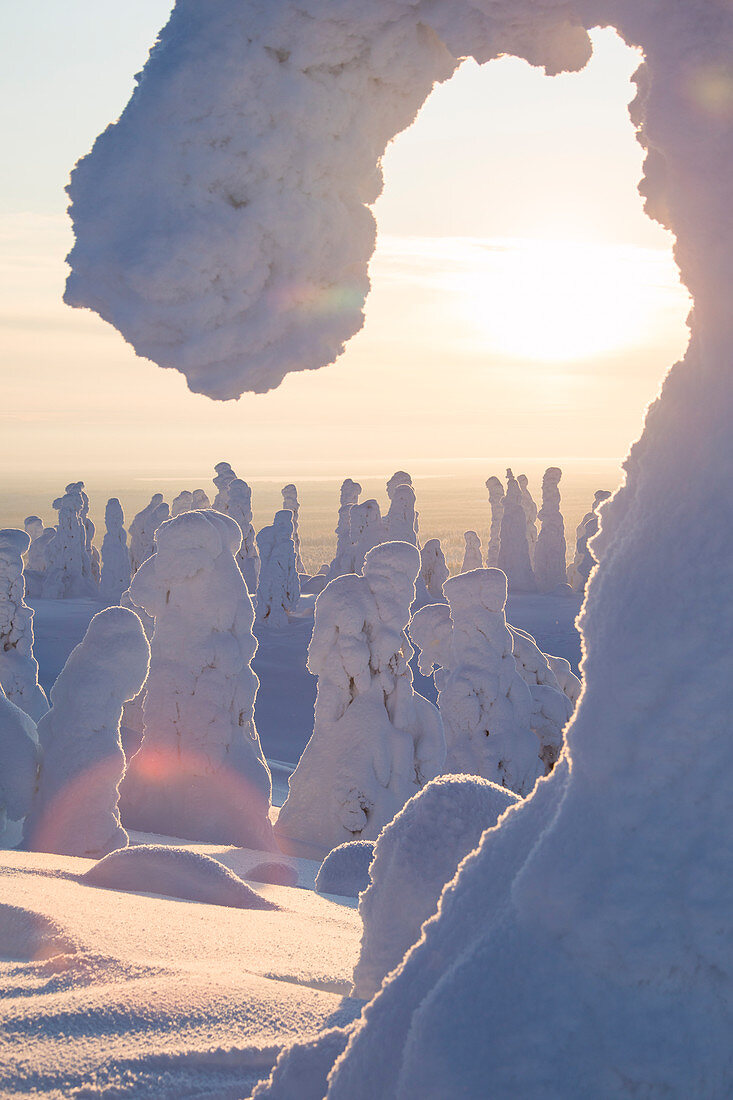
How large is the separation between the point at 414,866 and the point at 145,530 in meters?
33.9

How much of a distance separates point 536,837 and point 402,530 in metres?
30.3

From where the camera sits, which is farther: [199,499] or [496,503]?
[496,503]

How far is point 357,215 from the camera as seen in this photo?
2637 millimetres

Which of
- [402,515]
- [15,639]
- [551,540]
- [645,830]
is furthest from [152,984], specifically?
[551,540]

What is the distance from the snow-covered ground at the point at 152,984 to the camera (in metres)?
2.52

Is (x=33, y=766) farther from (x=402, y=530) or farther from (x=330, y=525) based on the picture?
(x=330, y=525)

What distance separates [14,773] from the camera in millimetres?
7523

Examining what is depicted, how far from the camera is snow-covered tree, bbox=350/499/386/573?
1210 inches

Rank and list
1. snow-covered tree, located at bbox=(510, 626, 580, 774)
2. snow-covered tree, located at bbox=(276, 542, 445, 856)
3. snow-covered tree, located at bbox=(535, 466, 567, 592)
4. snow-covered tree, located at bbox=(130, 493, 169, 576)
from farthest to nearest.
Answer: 1. snow-covered tree, located at bbox=(535, 466, 567, 592)
2. snow-covered tree, located at bbox=(130, 493, 169, 576)
3. snow-covered tree, located at bbox=(510, 626, 580, 774)
4. snow-covered tree, located at bbox=(276, 542, 445, 856)

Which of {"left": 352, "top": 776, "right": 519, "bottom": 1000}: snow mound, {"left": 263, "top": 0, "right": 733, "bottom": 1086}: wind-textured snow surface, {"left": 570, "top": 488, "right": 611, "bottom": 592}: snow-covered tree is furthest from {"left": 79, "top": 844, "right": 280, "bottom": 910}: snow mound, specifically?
{"left": 570, "top": 488, "right": 611, "bottom": 592}: snow-covered tree

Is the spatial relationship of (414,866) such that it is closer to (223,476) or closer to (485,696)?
(485,696)

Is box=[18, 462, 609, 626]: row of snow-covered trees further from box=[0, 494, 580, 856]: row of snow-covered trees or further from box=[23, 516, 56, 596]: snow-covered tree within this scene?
box=[0, 494, 580, 856]: row of snow-covered trees

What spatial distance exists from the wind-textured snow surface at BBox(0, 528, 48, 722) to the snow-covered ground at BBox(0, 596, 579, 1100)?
7.50 metres

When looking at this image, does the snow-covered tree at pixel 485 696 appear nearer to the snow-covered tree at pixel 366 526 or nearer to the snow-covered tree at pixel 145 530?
the snow-covered tree at pixel 366 526
